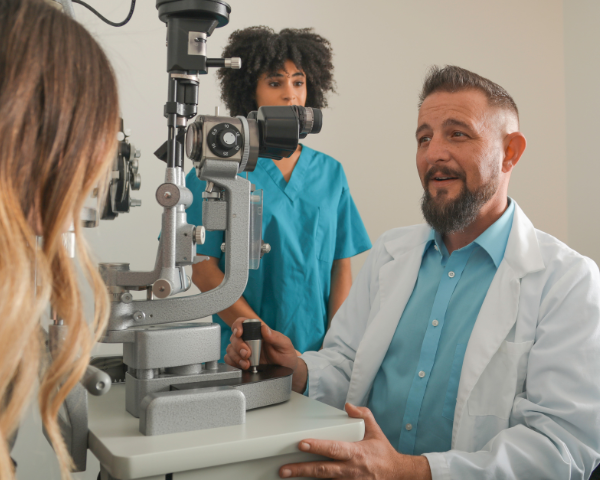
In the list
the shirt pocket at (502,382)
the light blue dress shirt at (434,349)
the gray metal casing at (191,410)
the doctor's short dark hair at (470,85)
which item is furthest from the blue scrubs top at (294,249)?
the gray metal casing at (191,410)

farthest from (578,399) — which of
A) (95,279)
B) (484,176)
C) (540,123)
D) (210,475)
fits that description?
(540,123)

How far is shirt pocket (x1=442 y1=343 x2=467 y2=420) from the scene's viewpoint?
1.08m

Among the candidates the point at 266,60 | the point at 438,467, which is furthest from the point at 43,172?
the point at 266,60

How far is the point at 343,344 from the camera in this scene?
132 centimetres

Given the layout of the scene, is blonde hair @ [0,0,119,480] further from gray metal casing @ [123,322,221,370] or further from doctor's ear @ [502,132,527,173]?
doctor's ear @ [502,132,527,173]

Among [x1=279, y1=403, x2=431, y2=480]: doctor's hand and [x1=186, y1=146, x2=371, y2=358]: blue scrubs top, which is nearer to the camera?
[x1=279, y1=403, x2=431, y2=480]: doctor's hand

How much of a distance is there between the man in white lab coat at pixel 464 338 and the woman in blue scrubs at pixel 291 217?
0.25 m

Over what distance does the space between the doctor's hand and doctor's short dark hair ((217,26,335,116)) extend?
1.22 m

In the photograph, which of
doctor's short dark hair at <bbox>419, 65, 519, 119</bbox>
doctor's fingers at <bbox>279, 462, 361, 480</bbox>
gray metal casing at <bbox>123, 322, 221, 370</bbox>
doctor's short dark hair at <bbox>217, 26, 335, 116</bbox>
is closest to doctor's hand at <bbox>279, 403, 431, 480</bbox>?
doctor's fingers at <bbox>279, 462, 361, 480</bbox>

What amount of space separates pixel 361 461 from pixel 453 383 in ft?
1.20

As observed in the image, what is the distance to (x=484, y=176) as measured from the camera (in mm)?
1238

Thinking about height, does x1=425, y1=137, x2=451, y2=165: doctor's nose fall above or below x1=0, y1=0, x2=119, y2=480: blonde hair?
above

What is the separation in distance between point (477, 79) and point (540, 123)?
1.55 meters

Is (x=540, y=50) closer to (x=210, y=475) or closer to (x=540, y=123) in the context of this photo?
(x=540, y=123)
